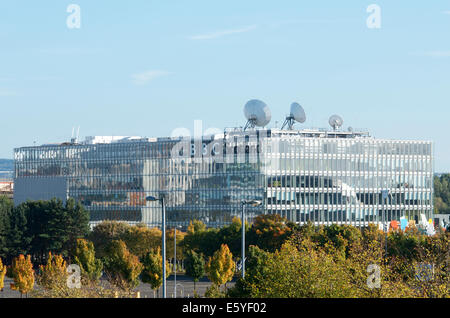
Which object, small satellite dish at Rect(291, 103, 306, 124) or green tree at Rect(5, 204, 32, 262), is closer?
green tree at Rect(5, 204, 32, 262)

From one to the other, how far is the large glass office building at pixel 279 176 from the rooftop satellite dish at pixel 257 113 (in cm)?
217

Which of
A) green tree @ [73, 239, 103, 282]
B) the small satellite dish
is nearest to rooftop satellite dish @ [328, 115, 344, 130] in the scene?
the small satellite dish

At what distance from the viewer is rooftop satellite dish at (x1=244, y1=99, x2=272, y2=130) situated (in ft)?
584

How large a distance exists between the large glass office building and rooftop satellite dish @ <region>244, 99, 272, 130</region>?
2.17m

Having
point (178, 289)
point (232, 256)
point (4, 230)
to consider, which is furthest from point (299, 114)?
point (178, 289)

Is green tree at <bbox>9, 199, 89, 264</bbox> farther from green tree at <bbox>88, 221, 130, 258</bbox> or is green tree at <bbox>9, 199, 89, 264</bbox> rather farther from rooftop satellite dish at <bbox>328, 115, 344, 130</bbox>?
rooftop satellite dish at <bbox>328, 115, 344, 130</bbox>

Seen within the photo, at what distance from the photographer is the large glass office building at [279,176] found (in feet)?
593

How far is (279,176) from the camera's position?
181 meters

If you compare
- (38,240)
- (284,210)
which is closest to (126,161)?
(284,210)

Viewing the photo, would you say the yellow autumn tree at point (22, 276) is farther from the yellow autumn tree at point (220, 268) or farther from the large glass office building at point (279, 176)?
the large glass office building at point (279, 176)

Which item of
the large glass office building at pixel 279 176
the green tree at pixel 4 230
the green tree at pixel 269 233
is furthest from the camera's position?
the large glass office building at pixel 279 176

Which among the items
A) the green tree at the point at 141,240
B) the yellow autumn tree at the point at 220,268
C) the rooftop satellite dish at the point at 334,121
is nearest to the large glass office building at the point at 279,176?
the rooftop satellite dish at the point at 334,121
